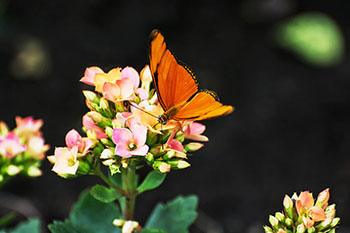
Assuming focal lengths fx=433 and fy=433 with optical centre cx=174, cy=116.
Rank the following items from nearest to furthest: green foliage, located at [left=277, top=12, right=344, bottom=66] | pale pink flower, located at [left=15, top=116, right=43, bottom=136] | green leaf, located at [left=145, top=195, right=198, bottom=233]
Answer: green leaf, located at [left=145, top=195, right=198, bottom=233] < pale pink flower, located at [left=15, top=116, right=43, bottom=136] < green foliage, located at [left=277, top=12, right=344, bottom=66]

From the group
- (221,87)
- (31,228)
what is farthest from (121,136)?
(221,87)

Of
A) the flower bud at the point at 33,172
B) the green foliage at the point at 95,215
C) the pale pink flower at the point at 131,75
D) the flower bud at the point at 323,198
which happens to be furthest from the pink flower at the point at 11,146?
the flower bud at the point at 323,198

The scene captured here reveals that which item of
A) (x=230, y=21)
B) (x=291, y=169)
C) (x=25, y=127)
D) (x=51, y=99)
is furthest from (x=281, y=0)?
(x=25, y=127)

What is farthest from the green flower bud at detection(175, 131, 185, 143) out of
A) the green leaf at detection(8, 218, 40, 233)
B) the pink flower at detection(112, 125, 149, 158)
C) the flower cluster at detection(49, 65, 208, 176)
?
the green leaf at detection(8, 218, 40, 233)

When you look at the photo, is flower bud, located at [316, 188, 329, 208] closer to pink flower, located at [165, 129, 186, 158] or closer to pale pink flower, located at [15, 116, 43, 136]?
pink flower, located at [165, 129, 186, 158]

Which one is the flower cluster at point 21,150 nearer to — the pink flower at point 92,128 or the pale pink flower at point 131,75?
the pink flower at point 92,128
